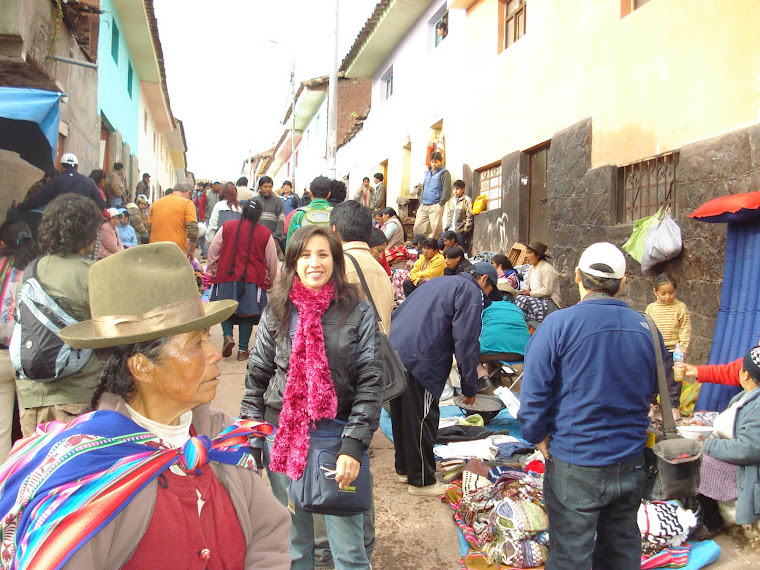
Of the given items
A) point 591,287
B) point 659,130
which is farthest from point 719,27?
point 591,287

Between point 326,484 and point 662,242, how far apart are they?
564 centimetres

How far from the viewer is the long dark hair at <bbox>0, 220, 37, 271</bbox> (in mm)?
3559

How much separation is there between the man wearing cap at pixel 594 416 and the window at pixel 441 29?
13.4m

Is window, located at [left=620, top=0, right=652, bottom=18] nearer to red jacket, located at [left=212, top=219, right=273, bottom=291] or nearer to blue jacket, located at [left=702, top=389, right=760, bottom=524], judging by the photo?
red jacket, located at [left=212, top=219, right=273, bottom=291]

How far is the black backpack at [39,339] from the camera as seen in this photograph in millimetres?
3150

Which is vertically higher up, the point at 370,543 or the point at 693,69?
the point at 693,69

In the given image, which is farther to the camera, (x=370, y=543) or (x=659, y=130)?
(x=659, y=130)

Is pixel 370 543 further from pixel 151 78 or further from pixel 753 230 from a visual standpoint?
pixel 151 78

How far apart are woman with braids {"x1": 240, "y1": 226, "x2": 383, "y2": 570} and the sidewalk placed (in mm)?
1024

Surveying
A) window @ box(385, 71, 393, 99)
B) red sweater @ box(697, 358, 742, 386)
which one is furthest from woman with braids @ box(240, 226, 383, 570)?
window @ box(385, 71, 393, 99)

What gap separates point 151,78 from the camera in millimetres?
20234

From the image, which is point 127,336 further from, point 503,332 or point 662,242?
point 662,242

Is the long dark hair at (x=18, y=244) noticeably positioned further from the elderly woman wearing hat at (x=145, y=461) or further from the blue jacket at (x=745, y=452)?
the blue jacket at (x=745, y=452)

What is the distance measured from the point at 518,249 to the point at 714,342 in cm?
529
